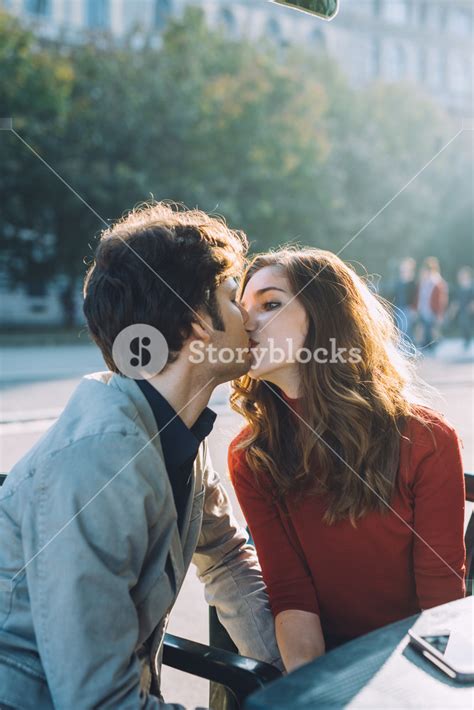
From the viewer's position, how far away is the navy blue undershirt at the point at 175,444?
77.2 inches

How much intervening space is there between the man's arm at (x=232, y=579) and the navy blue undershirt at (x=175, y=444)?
31 centimetres

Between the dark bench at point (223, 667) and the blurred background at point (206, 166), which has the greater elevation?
the blurred background at point (206, 166)

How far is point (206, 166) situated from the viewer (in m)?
22.6

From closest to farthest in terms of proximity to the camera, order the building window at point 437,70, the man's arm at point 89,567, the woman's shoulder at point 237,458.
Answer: the man's arm at point 89,567
the woman's shoulder at point 237,458
the building window at point 437,70

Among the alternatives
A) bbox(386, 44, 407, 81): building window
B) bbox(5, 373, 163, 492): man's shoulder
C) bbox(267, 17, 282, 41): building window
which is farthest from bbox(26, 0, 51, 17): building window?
bbox(5, 373, 163, 492): man's shoulder

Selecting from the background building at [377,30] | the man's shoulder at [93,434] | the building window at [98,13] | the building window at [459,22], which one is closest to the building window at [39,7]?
the background building at [377,30]

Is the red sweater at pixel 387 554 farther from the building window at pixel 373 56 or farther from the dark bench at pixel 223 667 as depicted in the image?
the building window at pixel 373 56

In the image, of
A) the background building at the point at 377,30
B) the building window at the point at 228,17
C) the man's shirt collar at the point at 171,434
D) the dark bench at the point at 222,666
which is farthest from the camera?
the building window at the point at 228,17

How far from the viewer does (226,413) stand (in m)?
9.07

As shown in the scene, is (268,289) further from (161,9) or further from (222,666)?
(161,9)

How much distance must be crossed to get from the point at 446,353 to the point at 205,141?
9.23 m

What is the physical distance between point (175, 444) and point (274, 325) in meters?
0.68

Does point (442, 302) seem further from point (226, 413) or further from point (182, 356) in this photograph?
point (182, 356)

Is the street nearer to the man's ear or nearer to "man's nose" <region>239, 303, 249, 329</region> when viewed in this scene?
"man's nose" <region>239, 303, 249, 329</region>
